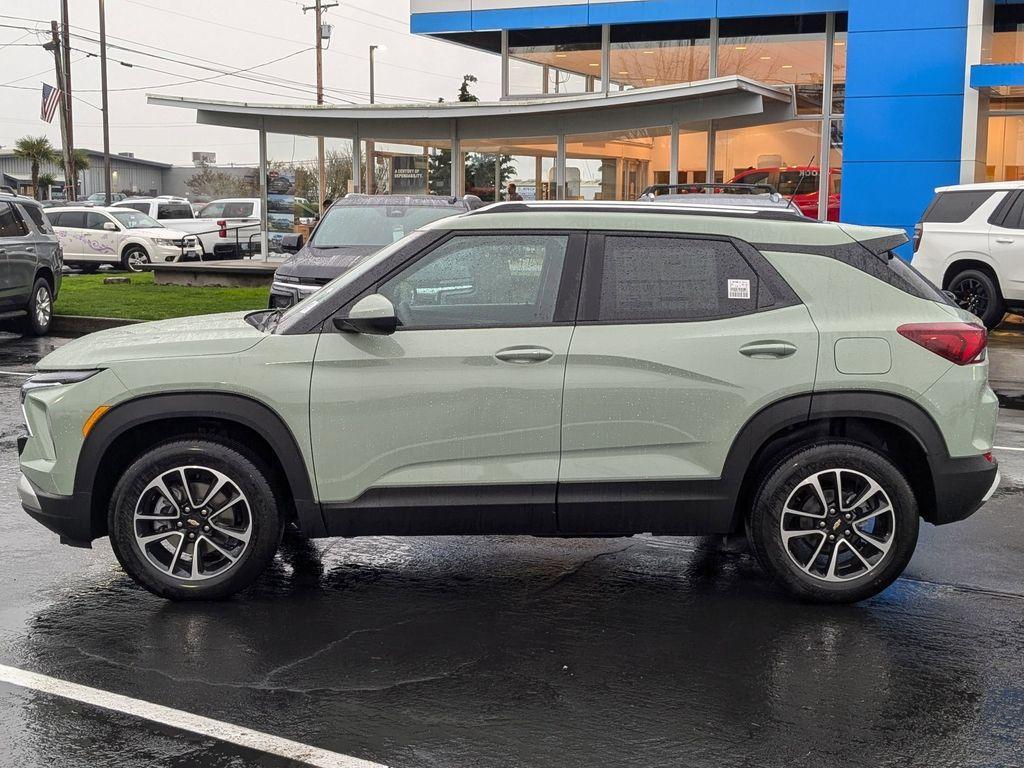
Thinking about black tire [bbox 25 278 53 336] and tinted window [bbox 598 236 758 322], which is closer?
tinted window [bbox 598 236 758 322]

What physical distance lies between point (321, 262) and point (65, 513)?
752 centimetres

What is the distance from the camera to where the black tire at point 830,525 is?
542cm

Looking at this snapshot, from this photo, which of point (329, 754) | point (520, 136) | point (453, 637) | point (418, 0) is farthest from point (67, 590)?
point (418, 0)

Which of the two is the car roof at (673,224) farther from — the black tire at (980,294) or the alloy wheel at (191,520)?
the black tire at (980,294)

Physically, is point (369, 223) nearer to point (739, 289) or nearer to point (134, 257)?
point (739, 289)

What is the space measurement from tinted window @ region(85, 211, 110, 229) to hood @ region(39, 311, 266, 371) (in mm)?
26161

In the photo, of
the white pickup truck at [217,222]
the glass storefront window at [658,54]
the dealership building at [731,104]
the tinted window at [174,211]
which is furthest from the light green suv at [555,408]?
the tinted window at [174,211]

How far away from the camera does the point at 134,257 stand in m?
30.3

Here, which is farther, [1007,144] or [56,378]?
[1007,144]

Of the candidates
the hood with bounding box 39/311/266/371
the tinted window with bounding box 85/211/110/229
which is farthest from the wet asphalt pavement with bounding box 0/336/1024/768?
the tinted window with bounding box 85/211/110/229

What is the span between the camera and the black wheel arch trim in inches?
211

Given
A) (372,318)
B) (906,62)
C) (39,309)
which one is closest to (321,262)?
(39,309)

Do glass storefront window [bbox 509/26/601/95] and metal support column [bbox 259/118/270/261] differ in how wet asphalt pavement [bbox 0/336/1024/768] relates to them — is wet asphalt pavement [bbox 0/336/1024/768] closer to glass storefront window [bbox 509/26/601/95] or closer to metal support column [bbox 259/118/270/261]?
metal support column [bbox 259/118/270/261]

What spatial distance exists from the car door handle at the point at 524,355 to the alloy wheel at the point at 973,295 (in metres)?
11.6
